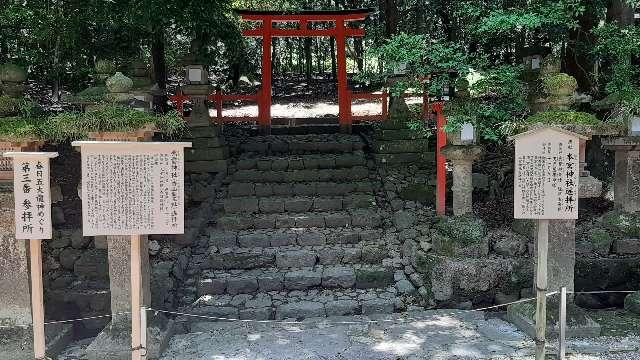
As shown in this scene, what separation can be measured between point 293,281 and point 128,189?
11.2 ft

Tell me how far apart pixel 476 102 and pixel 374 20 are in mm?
13699

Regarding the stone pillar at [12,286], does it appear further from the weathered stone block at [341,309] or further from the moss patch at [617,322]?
the moss patch at [617,322]

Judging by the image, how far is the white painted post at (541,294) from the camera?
510 centimetres

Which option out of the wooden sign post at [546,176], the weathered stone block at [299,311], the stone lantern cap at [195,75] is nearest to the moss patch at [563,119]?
the wooden sign post at [546,176]

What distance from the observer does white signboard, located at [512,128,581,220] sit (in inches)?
212

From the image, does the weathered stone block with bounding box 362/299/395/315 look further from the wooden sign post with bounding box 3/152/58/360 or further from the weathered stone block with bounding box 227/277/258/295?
the wooden sign post with bounding box 3/152/58/360

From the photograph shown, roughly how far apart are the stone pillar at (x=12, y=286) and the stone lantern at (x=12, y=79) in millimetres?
1687

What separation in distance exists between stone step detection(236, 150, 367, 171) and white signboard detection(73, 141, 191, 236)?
561 centimetres

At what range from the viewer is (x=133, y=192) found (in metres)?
4.80

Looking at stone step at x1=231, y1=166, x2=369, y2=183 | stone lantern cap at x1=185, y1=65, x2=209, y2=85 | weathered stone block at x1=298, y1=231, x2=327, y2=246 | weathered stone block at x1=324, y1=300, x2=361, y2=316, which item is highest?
stone lantern cap at x1=185, y1=65, x2=209, y2=85

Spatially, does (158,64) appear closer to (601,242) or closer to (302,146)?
(302,146)

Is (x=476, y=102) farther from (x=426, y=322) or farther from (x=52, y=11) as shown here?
(x=52, y=11)

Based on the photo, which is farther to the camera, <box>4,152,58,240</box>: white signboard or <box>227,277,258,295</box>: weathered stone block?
<box>227,277,258,295</box>: weathered stone block

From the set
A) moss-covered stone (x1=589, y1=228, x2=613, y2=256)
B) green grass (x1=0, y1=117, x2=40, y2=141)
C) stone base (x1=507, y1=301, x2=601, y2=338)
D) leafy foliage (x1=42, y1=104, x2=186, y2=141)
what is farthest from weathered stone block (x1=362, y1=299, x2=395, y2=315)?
green grass (x1=0, y1=117, x2=40, y2=141)
